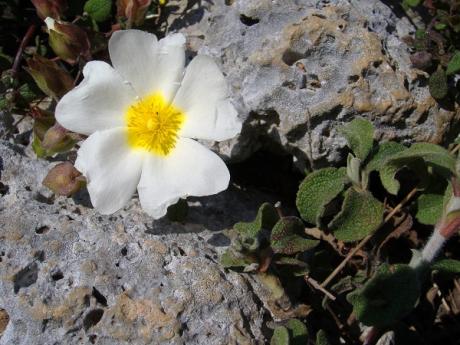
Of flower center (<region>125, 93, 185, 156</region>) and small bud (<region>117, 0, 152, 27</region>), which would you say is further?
small bud (<region>117, 0, 152, 27</region>)

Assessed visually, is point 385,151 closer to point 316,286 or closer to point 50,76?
point 316,286

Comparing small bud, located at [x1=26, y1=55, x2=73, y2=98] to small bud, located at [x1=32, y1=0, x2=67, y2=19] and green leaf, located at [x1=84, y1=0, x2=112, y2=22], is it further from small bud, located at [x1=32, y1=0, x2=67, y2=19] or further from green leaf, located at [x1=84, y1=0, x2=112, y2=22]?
green leaf, located at [x1=84, y1=0, x2=112, y2=22]

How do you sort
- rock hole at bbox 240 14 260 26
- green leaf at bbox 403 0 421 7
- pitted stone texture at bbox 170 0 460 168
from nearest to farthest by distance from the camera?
pitted stone texture at bbox 170 0 460 168, rock hole at bbox 240 14 260 26, green leaf at bbox 403 0 421 7

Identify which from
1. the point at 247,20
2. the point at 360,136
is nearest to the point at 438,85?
the point at 360,136

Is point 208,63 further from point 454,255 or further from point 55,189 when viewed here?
point 454,255

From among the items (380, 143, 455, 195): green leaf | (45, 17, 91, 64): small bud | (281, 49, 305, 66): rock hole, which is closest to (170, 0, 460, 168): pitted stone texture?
(281, 49, 305, 66): rock hole

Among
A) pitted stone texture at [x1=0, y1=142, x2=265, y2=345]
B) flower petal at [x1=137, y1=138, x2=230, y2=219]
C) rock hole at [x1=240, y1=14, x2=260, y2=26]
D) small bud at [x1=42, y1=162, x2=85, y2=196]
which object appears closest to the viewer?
pitted stone texture at [x1=0, y1=142, x2=265, y2=345]
